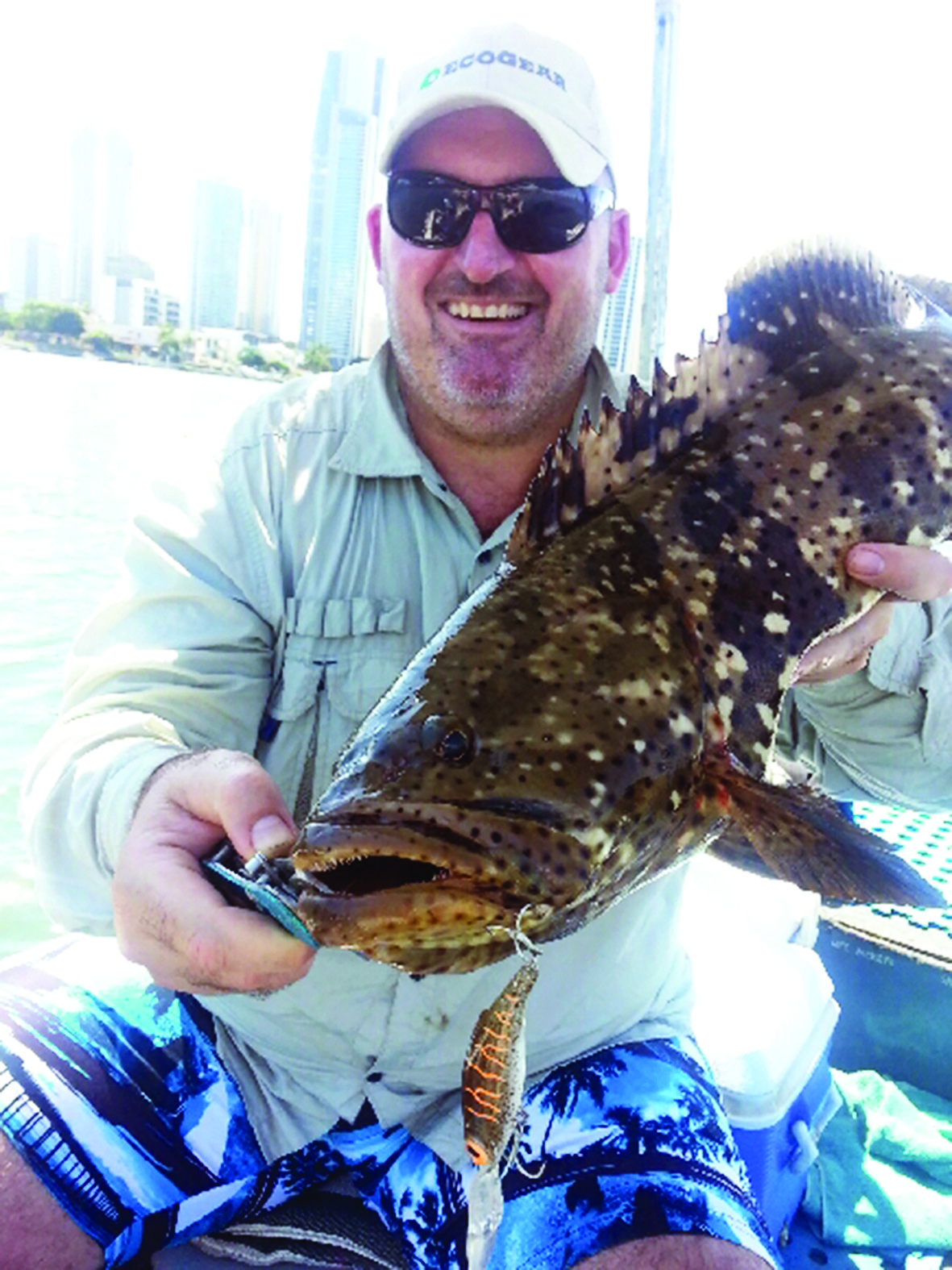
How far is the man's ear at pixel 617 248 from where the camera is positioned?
3965 mm

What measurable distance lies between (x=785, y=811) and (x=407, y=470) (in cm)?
176

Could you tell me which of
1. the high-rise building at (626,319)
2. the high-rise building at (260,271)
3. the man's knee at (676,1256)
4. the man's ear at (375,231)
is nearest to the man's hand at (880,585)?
the man's knee at (676,1256)

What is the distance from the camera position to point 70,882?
289cm

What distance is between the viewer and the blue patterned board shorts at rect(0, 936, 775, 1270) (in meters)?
2.52

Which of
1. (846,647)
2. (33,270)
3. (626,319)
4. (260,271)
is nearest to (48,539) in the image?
(626,319)

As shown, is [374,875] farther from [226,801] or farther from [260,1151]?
[260,1151]

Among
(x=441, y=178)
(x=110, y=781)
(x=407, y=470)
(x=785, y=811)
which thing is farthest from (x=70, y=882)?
(x=441, y=178)

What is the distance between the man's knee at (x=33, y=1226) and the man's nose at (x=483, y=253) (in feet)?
9.71

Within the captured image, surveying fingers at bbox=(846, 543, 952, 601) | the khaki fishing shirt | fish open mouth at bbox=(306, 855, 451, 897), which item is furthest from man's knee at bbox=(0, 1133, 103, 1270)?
fingers at bbox=(846, 543, 952, 601)

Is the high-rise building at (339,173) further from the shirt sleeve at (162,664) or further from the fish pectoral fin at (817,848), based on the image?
the fish pectoral fin at (817,848)

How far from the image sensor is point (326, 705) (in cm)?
314

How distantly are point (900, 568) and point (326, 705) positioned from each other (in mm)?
1693

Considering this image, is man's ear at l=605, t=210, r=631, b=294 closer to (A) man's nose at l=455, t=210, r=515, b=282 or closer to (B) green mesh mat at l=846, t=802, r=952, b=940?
(A) man's nose at l=455, t=210, r=515, b=282

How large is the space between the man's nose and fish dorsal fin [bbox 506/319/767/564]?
3.49 feet
